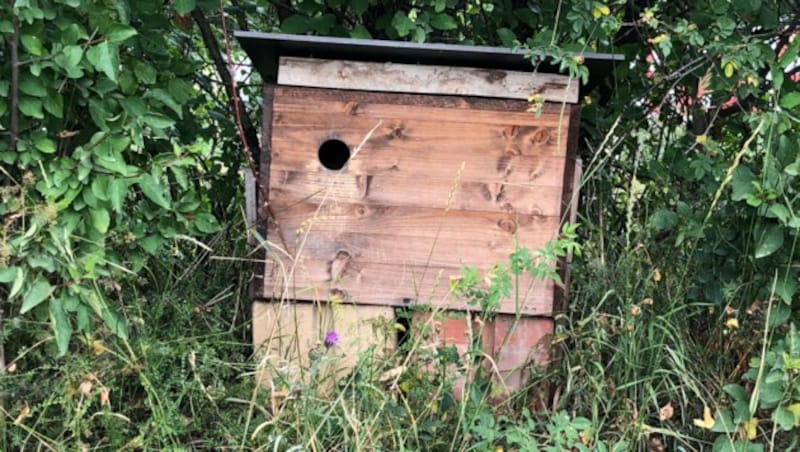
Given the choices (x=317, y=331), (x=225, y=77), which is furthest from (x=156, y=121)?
(x=225, y=77)

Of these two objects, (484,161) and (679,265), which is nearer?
(484,161)

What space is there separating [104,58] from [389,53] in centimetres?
83

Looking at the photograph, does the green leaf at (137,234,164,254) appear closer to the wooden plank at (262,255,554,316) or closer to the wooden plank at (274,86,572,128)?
the wooden plank at (262,255,554,316)

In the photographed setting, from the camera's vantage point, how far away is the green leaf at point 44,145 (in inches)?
77.2

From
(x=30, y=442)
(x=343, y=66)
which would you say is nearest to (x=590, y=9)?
(x=343, y=66)

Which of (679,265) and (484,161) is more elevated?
(484,161)

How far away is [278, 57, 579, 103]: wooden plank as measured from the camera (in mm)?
2254

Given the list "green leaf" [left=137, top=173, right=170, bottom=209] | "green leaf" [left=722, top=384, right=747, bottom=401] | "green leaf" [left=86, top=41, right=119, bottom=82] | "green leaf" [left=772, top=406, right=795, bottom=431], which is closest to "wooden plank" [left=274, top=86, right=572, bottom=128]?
"green leaf" [left=137, top=173, right=170, bottom=209]

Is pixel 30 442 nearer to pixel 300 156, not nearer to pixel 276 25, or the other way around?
pixel 300 156

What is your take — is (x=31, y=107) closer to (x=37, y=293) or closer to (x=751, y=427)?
(x=37, y=293)

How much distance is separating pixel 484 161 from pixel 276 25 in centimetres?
155

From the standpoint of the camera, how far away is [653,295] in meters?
2.40

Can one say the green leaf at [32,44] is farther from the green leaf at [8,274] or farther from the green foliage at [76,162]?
the green leaf at [8,274]

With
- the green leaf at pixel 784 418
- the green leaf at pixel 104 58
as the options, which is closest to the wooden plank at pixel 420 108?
the green leaf at pixel 104 58
